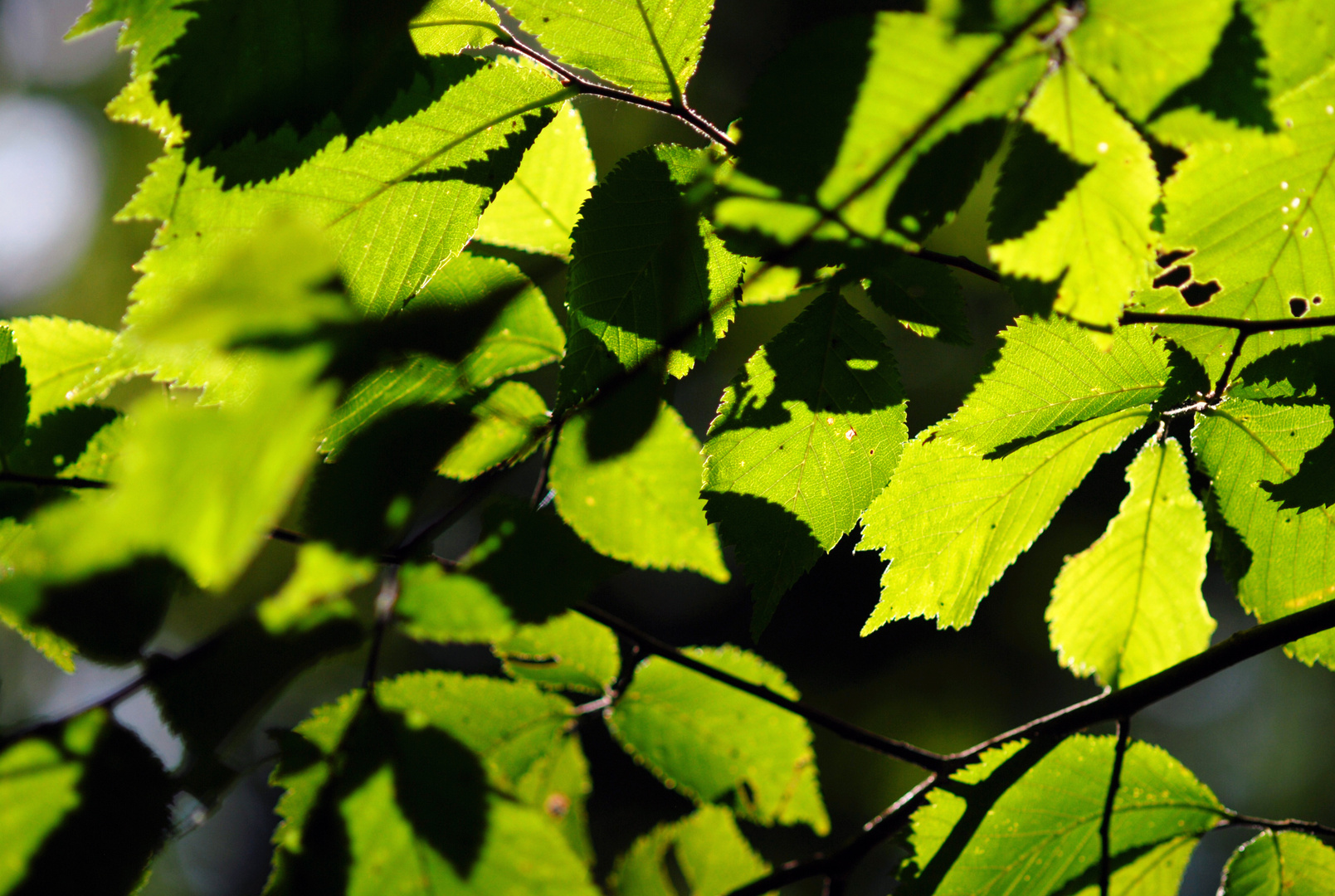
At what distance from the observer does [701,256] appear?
653mm

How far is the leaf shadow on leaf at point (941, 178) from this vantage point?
1.54 feet

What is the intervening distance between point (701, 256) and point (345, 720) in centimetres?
46

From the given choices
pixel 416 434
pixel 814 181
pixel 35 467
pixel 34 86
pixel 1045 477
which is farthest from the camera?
pixel 34 86

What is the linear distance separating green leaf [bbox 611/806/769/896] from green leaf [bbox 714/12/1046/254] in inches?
28.6

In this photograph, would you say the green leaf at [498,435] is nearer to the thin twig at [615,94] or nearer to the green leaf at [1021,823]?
the thin twig at [615,94]

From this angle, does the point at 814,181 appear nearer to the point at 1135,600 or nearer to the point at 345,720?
the point at 345,720

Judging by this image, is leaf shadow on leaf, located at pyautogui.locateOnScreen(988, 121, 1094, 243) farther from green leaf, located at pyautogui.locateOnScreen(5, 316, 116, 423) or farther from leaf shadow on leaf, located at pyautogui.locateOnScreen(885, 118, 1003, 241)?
green leaf, located at pyautogui.locateOnScreen(5, 316, 116, 423)

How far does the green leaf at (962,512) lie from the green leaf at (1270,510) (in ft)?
0.26

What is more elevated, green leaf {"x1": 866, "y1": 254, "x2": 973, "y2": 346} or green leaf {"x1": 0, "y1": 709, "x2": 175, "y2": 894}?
green leaf {"x1": 866, "y1": 254, "x2": 973, "y2": 346}

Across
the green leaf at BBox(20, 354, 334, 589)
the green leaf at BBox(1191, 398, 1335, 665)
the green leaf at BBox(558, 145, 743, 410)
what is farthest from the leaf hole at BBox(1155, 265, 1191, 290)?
the green leaf at BBox(20, 354, 334, 589)

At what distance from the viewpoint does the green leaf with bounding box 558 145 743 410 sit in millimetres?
645

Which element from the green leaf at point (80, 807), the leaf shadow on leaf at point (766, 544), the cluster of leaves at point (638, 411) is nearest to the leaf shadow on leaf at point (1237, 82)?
the cluster of leaves at point (638, 411)

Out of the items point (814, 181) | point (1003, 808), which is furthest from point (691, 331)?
point (1003, 808)

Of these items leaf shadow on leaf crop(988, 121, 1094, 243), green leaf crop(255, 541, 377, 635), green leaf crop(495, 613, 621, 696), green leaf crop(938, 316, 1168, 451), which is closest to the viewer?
green leaf crop(255, 541, 377, 635)
